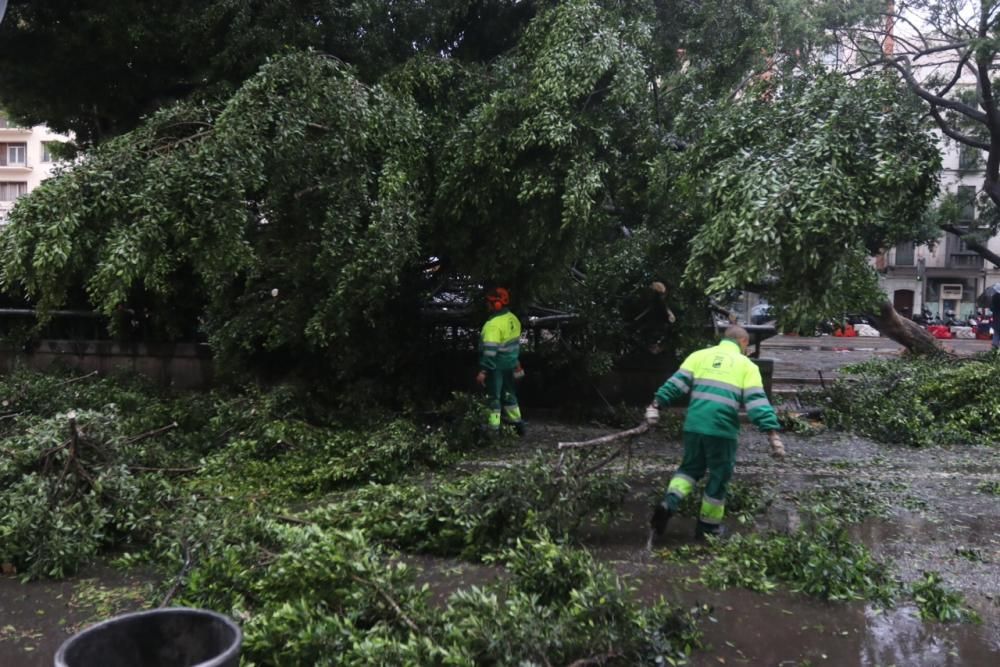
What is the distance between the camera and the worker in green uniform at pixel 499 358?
354 inches

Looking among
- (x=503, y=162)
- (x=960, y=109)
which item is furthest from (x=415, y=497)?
(x=960, y=109)

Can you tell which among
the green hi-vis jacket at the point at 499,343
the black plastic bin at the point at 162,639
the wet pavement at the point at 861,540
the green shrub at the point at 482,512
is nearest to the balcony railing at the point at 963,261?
the wet pavement at the point at 861,540

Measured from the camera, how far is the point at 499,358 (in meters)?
9.05

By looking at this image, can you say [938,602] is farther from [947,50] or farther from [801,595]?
[947,50]

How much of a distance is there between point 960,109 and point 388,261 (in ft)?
40.4

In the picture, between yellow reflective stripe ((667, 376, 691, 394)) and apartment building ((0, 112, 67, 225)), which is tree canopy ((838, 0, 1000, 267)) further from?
apartment building ((0, 112, 67, 225))

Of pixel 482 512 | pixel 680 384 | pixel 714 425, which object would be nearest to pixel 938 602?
pixel 714 425

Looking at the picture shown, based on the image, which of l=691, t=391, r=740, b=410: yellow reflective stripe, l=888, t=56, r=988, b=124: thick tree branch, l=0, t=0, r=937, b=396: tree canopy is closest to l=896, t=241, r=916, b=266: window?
l=888, t=56, r=988, b=124: thick tree branch

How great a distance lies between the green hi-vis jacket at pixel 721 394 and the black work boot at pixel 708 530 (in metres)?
0.64

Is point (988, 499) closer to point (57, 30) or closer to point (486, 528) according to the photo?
point (486, 528)

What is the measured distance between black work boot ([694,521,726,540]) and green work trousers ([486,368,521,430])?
11.4 feet

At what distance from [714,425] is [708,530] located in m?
0.74

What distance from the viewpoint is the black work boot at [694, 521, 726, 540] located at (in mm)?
5645

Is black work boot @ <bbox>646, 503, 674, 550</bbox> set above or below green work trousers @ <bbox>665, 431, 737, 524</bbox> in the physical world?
below
